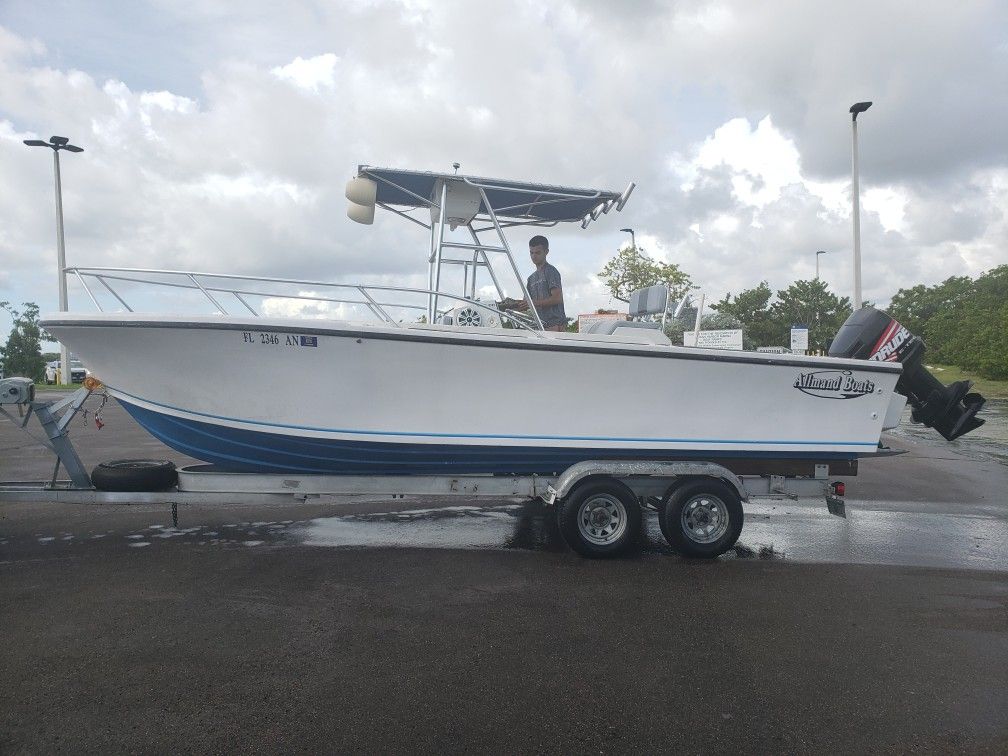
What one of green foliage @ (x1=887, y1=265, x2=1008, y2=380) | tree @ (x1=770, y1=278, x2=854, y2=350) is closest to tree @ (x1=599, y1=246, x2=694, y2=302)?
green foliage @ (x1=887, y1=265, x2=1008, y2=380)

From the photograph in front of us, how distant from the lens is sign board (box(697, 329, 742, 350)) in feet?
17.2

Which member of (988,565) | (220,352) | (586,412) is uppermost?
(220,352)

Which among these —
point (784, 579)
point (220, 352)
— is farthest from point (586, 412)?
point (220, 352)

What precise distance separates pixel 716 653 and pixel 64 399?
190 inches

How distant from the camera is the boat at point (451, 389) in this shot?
15.2 feet

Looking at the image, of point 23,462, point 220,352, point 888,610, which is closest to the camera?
point 888,610

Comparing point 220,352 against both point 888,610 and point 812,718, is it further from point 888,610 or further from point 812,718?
point 888,610

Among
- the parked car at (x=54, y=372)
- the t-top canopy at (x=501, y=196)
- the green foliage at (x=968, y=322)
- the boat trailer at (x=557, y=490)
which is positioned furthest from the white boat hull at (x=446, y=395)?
the parked car at (x=54, y=372)

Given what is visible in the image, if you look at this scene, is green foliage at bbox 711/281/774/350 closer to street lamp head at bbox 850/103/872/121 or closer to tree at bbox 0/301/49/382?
street lamp head at bbox 850/103/872/121

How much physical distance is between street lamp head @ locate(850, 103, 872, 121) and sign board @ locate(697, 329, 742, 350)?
11.5m

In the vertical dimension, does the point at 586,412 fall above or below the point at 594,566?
above

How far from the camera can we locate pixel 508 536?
577 cm

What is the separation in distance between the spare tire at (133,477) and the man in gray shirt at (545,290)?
3.14 meters

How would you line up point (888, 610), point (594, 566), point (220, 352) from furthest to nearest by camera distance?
point (594, 566), point (220, 352), point (888, 610)
